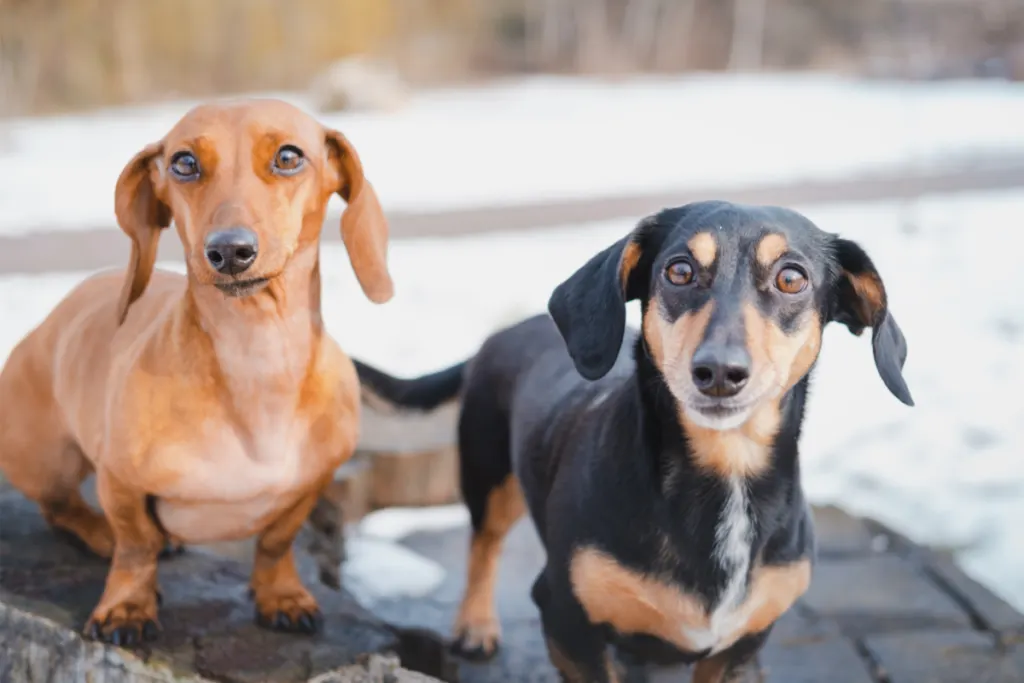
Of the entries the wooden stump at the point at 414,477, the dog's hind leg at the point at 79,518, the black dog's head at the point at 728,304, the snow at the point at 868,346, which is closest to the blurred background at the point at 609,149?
the snow at the point at 868,346

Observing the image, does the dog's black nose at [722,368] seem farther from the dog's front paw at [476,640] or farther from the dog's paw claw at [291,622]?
the dog's front paw at [476,640]

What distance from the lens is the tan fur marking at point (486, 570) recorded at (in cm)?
226

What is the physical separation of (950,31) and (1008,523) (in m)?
3.01

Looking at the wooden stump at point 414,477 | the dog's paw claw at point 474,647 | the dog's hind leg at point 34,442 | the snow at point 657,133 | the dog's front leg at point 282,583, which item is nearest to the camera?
the dog's front leg at point 282,583

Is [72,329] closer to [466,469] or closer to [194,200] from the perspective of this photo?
[194,200]

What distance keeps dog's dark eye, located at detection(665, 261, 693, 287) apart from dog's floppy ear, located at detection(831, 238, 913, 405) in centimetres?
25

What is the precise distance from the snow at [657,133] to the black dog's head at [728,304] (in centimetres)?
303

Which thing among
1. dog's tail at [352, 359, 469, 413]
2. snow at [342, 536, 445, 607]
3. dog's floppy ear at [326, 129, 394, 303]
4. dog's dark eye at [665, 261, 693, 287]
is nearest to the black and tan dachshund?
dog's dark eye at [665, 261, 693, 287]

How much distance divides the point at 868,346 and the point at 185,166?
132 inches

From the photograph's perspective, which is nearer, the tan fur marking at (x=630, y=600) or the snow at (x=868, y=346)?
the tan fur marking at (x=630, y=600)

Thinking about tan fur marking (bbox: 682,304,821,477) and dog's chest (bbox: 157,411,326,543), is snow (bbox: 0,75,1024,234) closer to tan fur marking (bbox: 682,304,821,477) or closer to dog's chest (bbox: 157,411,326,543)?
dog's chest (bbox: 157,411,326,543)

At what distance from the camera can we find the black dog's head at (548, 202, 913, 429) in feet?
4.63

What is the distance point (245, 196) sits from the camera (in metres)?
1.47

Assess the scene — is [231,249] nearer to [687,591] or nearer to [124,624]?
[124,624]
